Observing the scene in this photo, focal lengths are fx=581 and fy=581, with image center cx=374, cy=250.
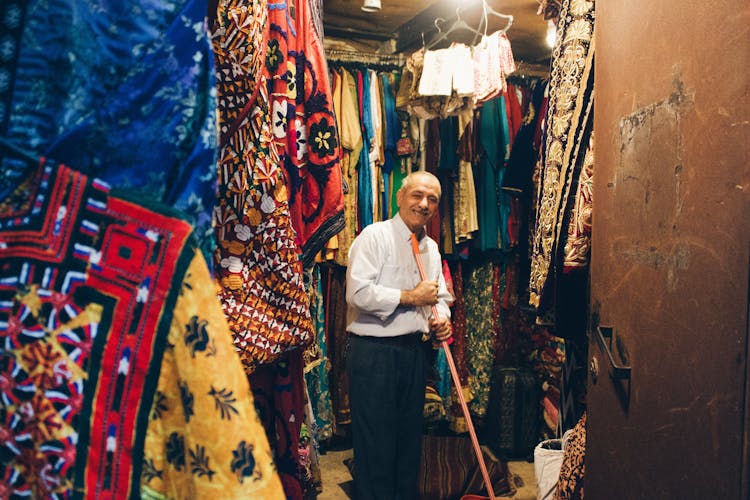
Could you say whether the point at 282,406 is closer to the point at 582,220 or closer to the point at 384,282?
the point at 582,220

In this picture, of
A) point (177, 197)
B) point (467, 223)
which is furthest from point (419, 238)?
point (177, 197)

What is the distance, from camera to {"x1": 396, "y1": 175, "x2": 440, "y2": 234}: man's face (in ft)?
10.6

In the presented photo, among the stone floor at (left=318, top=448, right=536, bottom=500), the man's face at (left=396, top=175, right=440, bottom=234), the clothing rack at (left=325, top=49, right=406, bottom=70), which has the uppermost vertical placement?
the clothing rack at (left=325, top=49, right=406, bottom=70)

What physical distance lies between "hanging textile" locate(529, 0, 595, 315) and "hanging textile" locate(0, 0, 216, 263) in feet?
4.75

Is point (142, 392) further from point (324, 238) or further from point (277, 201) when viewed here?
point (324, 238)

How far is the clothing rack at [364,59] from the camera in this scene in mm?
4125

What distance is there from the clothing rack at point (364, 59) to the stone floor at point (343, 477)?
277cm

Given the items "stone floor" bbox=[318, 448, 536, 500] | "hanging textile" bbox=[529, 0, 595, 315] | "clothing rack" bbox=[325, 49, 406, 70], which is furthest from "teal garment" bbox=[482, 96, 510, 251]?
"hanging textile" bbox=[529, 0, 595, 315]

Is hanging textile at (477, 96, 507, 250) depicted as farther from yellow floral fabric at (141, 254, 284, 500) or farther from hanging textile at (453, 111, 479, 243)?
yellow floral fabric at (141, 254, 284, 500)

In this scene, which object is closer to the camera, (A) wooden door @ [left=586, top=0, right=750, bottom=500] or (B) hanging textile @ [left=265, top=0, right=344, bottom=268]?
(A) wooden door @ [left=586, top=0, right=750, bottom=500]

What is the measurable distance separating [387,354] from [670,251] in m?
1.86

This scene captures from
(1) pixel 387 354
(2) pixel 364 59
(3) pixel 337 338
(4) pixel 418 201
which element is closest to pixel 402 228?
(4) pixel 418 201

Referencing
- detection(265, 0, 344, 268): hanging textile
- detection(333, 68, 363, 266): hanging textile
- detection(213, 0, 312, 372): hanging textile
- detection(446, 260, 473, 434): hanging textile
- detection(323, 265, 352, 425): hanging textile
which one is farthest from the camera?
detection(446, 260, 473, 434): hanging textile

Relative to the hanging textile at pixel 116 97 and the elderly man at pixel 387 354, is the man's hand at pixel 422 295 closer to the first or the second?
the elderly man at pixel 387 354
